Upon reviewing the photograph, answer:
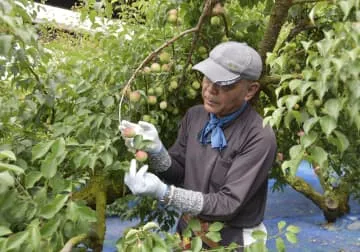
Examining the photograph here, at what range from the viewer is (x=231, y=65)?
1556 mm

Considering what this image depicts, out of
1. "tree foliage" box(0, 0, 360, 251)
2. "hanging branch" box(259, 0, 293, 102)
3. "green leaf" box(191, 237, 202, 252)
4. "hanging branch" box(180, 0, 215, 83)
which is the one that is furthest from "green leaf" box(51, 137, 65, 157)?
"hanging branch" box(259, 0, 293, 102)

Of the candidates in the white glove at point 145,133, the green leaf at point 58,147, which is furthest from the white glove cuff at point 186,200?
the green leaf at point 58,147

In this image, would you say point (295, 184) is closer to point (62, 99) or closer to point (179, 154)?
point (179, 154)

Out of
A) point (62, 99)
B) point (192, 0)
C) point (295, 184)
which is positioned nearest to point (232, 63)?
Answer: point (192, 0)

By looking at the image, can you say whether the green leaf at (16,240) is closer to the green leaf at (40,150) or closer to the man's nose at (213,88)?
the green leaf at (40,150)

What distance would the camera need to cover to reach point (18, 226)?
1.20m

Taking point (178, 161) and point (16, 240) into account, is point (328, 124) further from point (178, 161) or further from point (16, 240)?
point (178, 161)

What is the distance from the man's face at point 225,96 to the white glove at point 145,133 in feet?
0.68

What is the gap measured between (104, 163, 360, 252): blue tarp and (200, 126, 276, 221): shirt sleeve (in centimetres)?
238

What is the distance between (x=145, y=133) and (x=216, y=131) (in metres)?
0.25

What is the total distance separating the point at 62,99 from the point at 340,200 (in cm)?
335

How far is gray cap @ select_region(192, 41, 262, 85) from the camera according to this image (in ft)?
5.10

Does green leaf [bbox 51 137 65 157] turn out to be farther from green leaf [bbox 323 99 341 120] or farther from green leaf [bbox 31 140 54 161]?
green leaf [bbox 323 99 341 120]

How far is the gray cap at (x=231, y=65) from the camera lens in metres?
1.55
